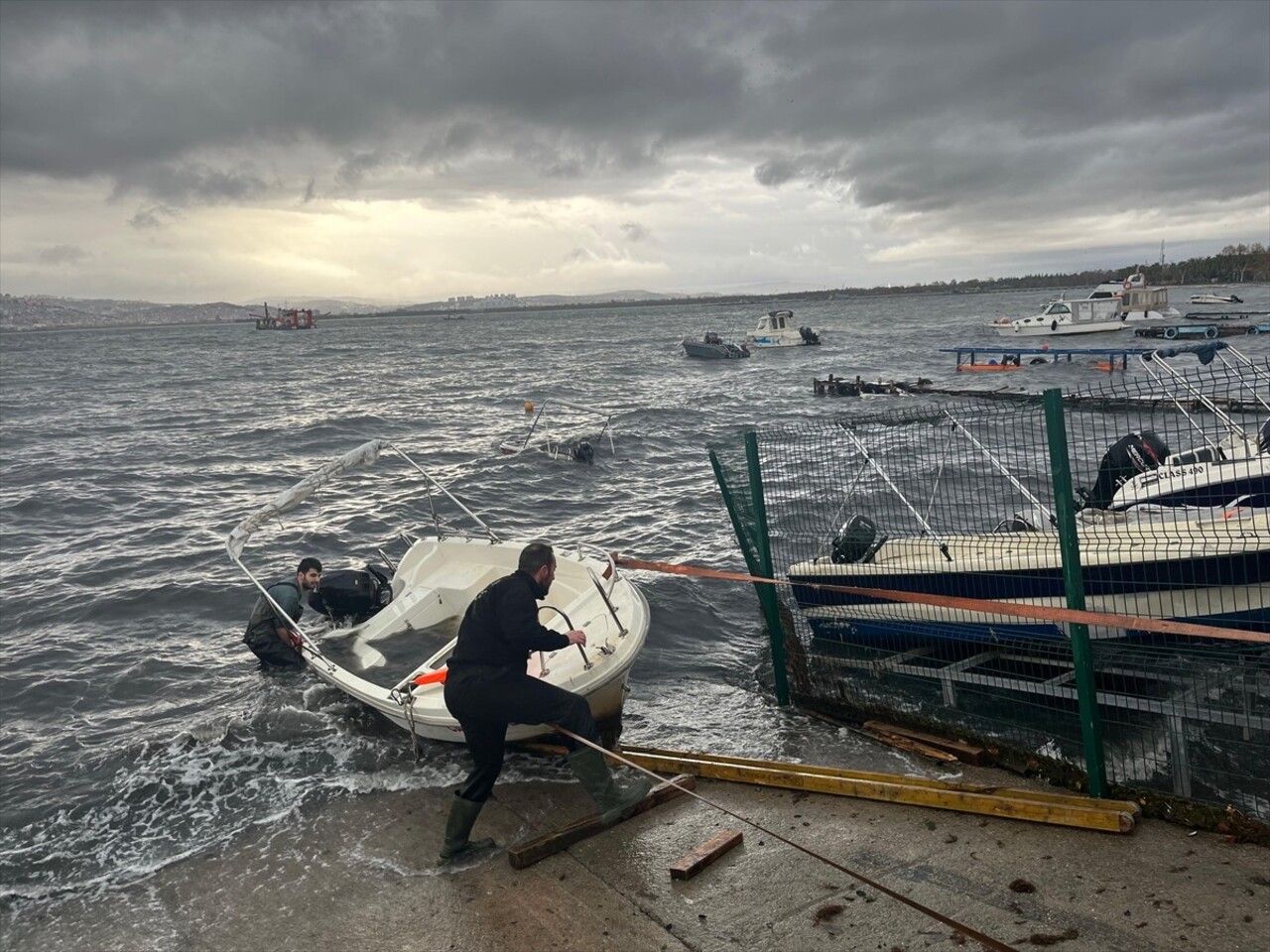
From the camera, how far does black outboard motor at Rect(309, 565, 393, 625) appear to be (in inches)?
423

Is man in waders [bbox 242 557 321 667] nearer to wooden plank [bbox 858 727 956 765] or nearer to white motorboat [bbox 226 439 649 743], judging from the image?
white motorboat [bbox 226 439 649 743]

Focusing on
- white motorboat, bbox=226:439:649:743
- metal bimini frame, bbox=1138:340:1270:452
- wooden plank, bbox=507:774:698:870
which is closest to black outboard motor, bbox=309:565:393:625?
white motorboat, bbox=226:439:649:743

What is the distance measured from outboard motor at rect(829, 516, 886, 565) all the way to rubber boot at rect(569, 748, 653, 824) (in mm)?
4008

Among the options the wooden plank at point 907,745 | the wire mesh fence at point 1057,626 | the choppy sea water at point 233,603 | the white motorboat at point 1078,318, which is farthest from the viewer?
the white motorboat at point 1078,318

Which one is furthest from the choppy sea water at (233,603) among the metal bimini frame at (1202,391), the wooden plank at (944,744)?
the metal bimini frame at (1202,391)

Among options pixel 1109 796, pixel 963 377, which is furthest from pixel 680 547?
pixel 963 377

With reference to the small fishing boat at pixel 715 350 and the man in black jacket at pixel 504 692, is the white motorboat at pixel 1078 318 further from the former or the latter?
the man in black jacket at pixel 504 692

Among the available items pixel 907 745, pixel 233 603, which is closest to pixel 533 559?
pixel 907 745

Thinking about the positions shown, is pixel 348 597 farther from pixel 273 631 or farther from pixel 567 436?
pixel 567 436

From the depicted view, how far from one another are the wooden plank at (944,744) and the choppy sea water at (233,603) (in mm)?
219

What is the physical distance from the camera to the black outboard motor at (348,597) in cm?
1075

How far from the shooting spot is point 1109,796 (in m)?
5.51

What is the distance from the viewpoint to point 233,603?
13.9 metres

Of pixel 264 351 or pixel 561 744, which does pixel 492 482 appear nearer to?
pixel 561 744
